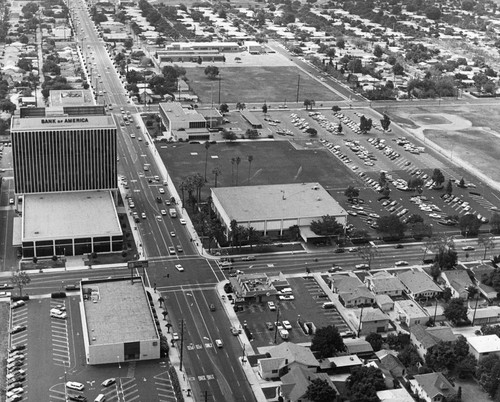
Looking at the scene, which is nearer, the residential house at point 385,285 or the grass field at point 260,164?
the residential house at point 385,285

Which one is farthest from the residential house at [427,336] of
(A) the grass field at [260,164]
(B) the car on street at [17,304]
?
(A) the grass field at [260,164]

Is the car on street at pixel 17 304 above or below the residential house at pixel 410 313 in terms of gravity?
below

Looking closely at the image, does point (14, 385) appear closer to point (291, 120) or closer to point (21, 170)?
point (21, 170)

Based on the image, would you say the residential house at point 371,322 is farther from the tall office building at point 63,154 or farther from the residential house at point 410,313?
the tall office building at point 63,154

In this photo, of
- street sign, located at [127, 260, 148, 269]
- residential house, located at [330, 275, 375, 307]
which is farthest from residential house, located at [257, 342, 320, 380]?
street sign, located at [127, 260, 148, 269]

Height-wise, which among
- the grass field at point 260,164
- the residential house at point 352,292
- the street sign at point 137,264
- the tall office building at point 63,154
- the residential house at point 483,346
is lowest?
the residential house at point 352,292

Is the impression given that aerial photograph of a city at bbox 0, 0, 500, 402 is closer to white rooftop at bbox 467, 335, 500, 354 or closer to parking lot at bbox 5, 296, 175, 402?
parking lot at bbox 5, 296, 175, 402

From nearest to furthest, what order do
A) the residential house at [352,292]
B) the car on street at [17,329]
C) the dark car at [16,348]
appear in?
the dark car at [16,348] < the car on street at [17,329] < the residential house at [352,292]
